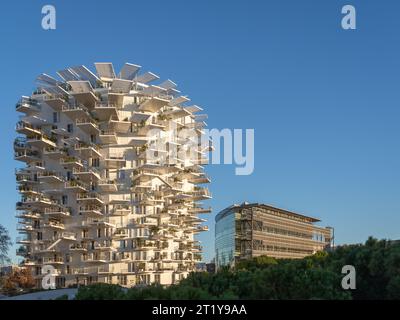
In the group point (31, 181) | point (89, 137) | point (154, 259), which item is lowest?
point (154, 259)

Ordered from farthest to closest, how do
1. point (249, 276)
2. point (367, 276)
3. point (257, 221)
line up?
point (257, 221) → point (367, 276) → point (249, 276)

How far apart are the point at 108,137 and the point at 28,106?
11.3 m

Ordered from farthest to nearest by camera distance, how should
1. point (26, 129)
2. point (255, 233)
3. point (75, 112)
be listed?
point (255, 233), point (26, 129), point (75, 112)

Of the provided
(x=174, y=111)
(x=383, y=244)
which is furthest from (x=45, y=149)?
(x=383, y=244)

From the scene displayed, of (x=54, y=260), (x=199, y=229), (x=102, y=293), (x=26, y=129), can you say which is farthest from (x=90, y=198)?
(x=102, y=293)

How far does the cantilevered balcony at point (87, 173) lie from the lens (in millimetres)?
73312

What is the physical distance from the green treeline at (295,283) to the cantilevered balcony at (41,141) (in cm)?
5072

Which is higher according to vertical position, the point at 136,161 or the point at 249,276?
the point at 136,161

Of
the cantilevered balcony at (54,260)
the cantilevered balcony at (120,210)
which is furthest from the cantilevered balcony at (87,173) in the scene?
the cantilevered balcony at (54,260)

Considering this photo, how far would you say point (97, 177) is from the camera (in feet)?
243

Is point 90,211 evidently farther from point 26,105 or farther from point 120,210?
point 26,105

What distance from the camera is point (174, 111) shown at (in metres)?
80.1
